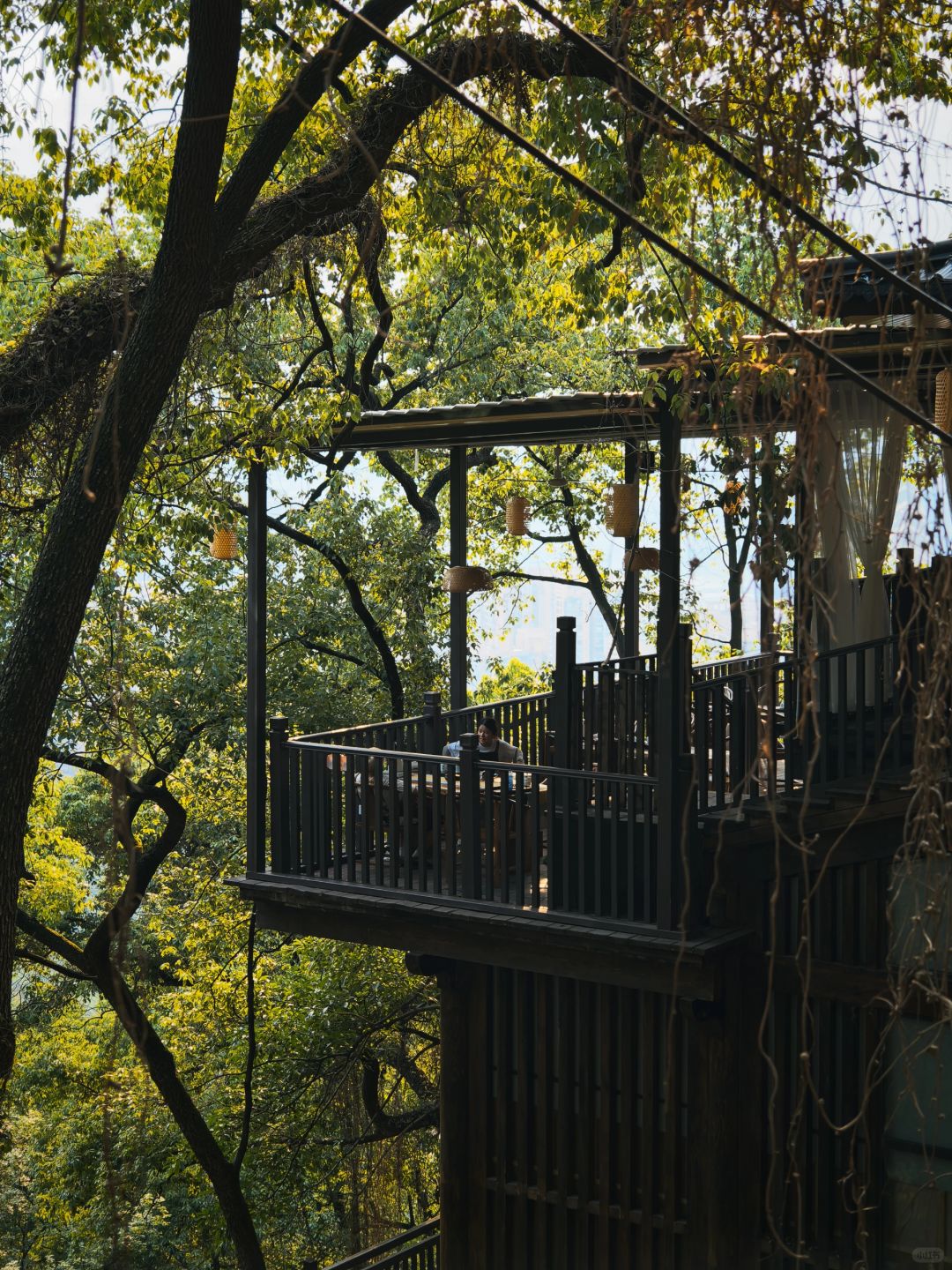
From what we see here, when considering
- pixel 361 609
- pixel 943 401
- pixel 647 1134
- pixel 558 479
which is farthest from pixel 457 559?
pixel 361 609

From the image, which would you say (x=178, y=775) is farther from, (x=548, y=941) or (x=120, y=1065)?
(x=548, y=941)

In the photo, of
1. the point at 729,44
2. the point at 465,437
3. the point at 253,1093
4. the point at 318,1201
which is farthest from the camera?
the point at 318,1201

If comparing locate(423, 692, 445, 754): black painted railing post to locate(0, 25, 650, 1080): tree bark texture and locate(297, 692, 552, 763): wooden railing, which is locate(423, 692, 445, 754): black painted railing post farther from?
locate(0, 25, 650, 1080): tree bark texture

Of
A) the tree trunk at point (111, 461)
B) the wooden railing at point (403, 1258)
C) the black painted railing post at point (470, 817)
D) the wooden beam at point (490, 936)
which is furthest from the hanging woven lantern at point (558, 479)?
the wooden railing at point (403, 1258)

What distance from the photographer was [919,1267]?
7395 millimetres

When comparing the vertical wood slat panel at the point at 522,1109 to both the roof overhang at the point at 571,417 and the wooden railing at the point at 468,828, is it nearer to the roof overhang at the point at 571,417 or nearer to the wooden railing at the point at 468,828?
the wooden railing at the point at 468,828

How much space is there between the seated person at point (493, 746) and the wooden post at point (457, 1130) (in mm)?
1454

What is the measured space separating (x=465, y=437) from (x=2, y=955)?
240 inches

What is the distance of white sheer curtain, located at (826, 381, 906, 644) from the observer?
827 centimetres

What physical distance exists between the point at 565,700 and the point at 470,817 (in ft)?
3.21

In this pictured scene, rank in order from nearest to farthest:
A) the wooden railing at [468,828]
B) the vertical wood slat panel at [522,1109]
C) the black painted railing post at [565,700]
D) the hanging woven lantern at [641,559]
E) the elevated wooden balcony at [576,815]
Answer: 1. the elevated wooden balcony at [576,815]
2. the wooden railing at [468,828]
3. the black painted railing post at [565,700]
4. the vertical wood slat panel at [522,1109]
5. the hanging woven lantern at [641,559]

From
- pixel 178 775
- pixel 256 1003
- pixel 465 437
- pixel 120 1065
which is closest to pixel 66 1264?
pixel 120 1065

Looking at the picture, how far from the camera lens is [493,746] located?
9.07 metres

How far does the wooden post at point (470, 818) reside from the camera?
27.1 feet
